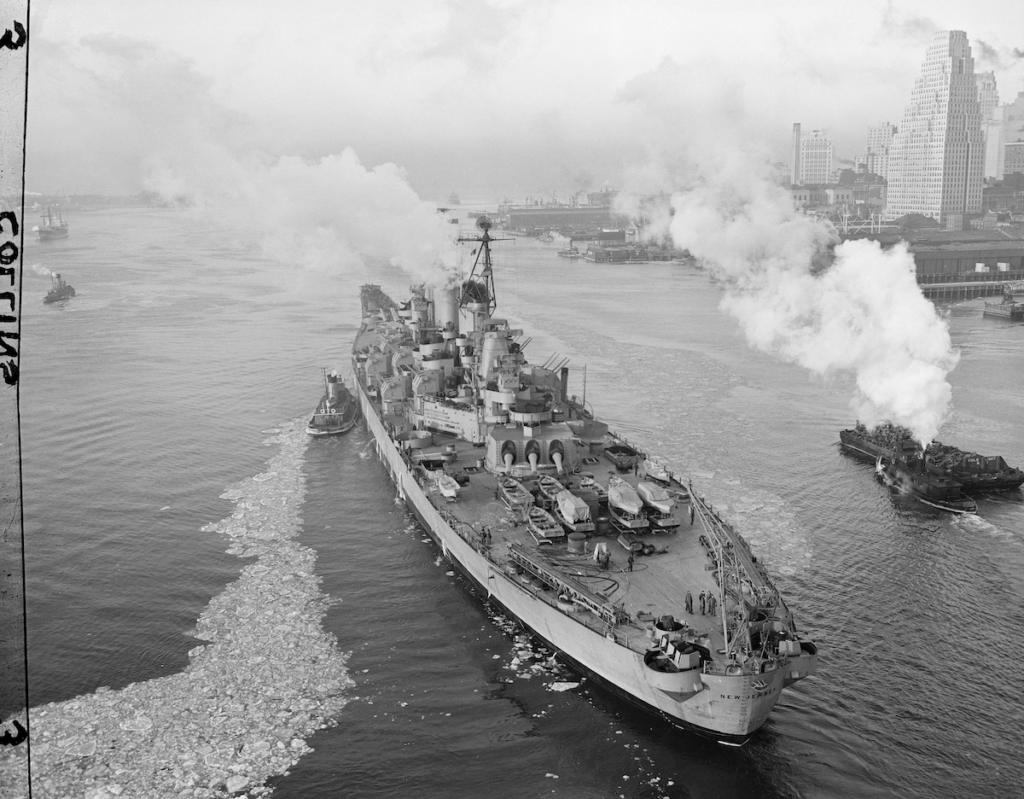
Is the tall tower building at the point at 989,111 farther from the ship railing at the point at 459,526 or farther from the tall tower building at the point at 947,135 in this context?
the ship railing at the point at 459,526

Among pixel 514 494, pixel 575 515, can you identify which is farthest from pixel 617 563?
pixel 514 494

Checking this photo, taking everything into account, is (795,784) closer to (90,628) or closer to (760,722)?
(760,722)

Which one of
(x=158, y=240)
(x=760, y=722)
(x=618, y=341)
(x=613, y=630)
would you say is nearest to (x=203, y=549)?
(x=613, y=630)

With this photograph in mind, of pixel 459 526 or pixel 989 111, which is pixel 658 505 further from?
pixel 989 111

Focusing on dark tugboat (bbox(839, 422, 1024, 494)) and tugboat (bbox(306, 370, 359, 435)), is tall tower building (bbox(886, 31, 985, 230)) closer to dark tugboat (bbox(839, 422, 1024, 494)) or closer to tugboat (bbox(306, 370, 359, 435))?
dark tugboat (bbox(839, 422, 1024, 494))

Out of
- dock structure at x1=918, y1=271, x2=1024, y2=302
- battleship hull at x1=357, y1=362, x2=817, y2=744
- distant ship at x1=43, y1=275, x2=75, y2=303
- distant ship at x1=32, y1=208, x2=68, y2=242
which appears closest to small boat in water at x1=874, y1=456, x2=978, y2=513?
battleship hull at x1=357, y1=362, x2=817, y2=744

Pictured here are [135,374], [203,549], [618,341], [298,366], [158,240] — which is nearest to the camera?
[203,549]
